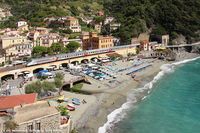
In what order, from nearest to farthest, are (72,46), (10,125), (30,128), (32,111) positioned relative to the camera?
(10,125)
(30,128)
(32,111)
(72,46)

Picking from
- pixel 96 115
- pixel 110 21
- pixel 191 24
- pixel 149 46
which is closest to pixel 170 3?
pixel 191 24

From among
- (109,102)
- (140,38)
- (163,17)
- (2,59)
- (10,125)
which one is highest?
(163,17)

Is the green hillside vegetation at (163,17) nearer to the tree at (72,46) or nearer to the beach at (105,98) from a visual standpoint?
the tree at (72,46)

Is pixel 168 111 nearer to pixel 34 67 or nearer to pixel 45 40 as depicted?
pixel 34 67

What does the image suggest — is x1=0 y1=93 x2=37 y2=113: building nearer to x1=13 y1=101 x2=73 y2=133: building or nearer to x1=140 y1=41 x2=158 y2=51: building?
x1=13 y1=101 x2=73 y2=133: building

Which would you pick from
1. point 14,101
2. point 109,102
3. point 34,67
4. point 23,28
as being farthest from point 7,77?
point 23,28

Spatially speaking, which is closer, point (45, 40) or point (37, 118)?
point (37, 118)

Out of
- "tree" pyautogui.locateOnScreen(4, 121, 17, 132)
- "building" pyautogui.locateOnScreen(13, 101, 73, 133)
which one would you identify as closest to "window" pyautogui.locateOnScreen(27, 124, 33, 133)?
"building" pyautogui.locateOnScreen(13, 101, 73, 133)
